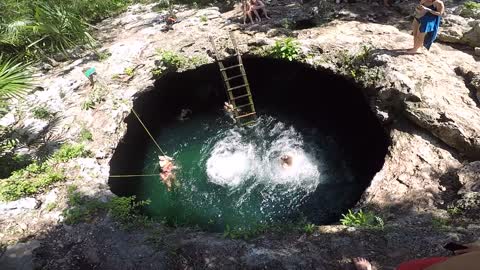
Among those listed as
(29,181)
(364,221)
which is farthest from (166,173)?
(364,221)

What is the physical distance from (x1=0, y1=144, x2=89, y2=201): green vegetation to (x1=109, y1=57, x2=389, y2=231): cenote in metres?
0.95

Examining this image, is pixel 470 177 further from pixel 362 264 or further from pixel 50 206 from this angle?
pixel 50 206

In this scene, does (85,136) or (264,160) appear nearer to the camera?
(85,136)

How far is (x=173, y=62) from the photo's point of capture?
31.6 ft

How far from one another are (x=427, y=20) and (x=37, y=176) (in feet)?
28.4

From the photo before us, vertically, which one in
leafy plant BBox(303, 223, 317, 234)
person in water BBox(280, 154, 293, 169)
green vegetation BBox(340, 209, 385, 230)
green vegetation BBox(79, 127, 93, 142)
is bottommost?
person in water BBox(280, 154, 293, 169)

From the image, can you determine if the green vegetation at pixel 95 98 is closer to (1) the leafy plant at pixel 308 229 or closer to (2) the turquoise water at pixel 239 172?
(2) the turquoise water at pixel 239 172

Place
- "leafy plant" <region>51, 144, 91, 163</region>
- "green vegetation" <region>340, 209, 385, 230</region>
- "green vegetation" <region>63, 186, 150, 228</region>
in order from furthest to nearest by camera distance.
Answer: "leafy plant" <region>51, 144, 91, 163</region> → "green vegetation" <region>63, 186, 150, 228</region> → "green vegetation" <region>340, 209, 385, 230</region>

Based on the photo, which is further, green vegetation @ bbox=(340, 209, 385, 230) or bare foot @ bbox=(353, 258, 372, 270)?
green vegetation @ bbox=(340, 209, 385, 230)

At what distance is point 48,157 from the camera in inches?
290

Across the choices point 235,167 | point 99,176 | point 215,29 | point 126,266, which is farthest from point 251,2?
point 126,266

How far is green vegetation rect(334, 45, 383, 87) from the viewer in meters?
8.20

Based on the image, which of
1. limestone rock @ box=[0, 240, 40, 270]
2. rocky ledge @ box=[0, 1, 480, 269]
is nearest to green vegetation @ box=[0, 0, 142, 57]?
rocky ledge @ box=[0, 1, 480, 269]

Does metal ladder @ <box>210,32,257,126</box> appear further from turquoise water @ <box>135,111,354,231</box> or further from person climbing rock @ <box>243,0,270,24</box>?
person climbing rock @ <box>243,0,270,24</box>
